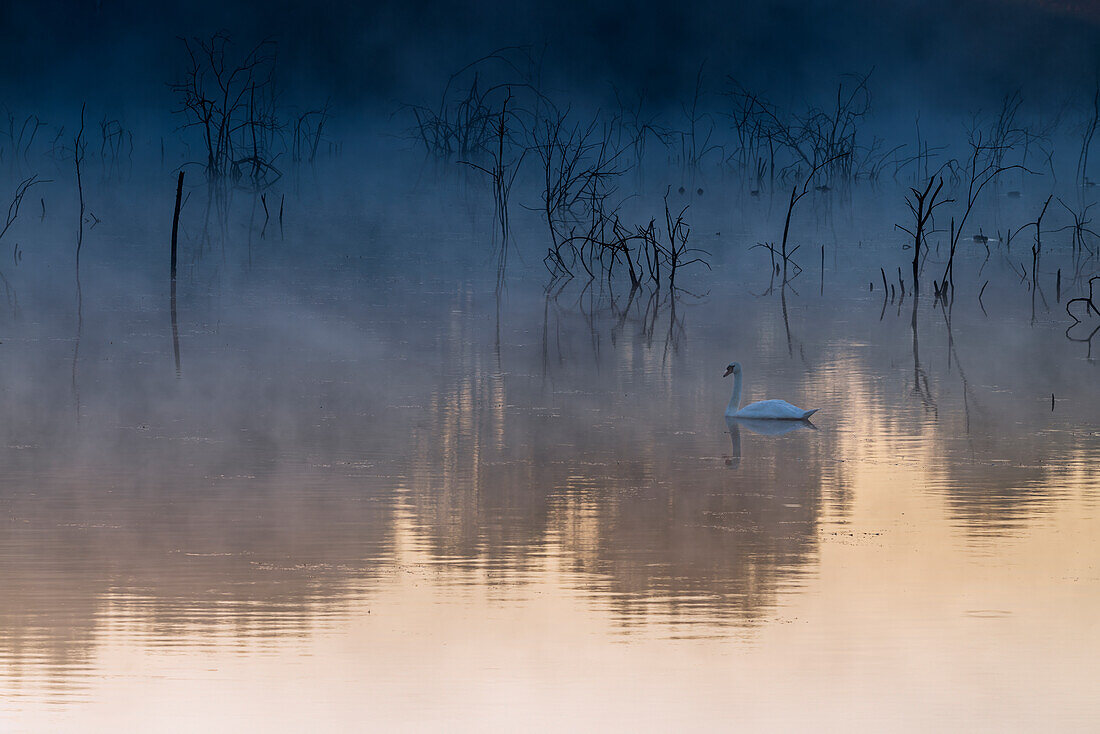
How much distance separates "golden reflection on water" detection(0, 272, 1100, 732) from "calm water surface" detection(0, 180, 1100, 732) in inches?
0.6

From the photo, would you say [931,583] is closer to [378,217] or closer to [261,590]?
[261,590]

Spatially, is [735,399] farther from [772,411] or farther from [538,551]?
[538,551]

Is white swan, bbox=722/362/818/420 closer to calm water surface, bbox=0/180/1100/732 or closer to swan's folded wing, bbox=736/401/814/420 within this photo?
swan's folded wing, bbox=736/401/814/420

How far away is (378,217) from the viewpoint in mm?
19500

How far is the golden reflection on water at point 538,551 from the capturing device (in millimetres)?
4453

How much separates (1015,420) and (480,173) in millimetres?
18967

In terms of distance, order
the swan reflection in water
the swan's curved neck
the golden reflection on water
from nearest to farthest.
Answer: the golden reflection on water < the swan reflection in water < the swan's curved neck

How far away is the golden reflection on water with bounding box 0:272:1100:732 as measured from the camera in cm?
445

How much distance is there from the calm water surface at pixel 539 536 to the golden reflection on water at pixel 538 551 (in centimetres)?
2

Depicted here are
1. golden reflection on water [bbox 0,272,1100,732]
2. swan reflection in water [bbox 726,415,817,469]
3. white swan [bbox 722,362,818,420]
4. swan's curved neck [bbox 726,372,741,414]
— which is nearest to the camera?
golden reflection on water [bbox 0,272,1100,732]

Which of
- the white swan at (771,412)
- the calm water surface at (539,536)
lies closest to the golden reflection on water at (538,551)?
the calm water surface at (539,536)

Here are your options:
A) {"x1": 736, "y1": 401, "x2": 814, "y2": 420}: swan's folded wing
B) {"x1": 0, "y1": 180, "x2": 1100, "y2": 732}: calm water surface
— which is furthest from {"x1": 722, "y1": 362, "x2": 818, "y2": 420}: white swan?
{"x1": 0, "y1": 180, "x2": 1100, "y2": 732}: calm water surface

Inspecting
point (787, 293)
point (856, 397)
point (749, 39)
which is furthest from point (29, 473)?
point (749, 39)

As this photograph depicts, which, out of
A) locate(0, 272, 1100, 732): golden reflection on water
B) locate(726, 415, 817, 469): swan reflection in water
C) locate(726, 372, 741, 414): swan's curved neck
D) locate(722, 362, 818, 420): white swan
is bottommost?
locate(0, 272, 1100, 732): golden reflection on water
